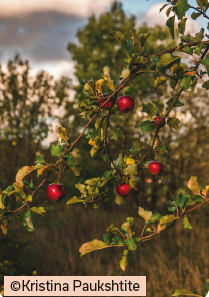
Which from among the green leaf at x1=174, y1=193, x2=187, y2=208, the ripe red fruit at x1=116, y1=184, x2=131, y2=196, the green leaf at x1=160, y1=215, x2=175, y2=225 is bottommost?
the green leaf at x1=160, y1=215, x2=175, y2=225

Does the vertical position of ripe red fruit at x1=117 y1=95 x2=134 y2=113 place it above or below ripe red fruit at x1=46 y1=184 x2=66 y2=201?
above

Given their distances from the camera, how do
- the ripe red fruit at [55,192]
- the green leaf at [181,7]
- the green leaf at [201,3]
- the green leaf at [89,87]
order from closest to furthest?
the green leaf at [181,7]
the green leaf at [89,87]
the green leaf at [201,3]
the ripe red fruit at [55,192]

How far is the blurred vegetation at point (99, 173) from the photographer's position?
4.35 m

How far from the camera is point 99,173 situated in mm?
8477

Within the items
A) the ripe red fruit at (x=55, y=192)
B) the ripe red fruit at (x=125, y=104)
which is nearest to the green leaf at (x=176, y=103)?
the ripe red fruit at (x=125, y=104)

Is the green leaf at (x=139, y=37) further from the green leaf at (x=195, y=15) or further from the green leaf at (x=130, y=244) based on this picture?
the green leaf at (x=130, y=244)

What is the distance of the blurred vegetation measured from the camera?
435 cm

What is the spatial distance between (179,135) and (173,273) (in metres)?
3.58

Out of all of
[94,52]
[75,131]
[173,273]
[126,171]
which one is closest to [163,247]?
[173,273]

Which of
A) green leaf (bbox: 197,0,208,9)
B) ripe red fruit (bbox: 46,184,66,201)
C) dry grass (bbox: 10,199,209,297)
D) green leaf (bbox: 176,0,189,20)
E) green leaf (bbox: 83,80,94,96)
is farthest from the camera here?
dry grass (bbox: 10,199,209,297)

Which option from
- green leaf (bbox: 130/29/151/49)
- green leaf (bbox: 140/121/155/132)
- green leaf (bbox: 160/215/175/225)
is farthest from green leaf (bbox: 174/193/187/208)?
green leaf (bbox: 130/29/151/49)

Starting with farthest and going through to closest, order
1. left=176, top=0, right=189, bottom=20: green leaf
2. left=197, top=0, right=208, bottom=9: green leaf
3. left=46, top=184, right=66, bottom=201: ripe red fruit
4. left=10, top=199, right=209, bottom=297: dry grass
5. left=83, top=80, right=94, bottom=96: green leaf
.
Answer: left=10, top=199, right=209, bottom=297: dry grass → left=46, top=184, right=66, bottom=201: ripe red fruit → left=197, top=0, right=208, bottom=9: green leaf → left=83, top=80, right=94, bottom=96: green leaf → left=176, top=0, right=189, bottom=20: green leaf

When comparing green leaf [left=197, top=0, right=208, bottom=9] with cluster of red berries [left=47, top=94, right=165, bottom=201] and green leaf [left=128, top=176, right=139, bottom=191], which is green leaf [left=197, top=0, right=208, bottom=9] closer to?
cluster of red berries [left=47, top=94, right=165, bottom=201]

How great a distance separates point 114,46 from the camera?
9117mm
